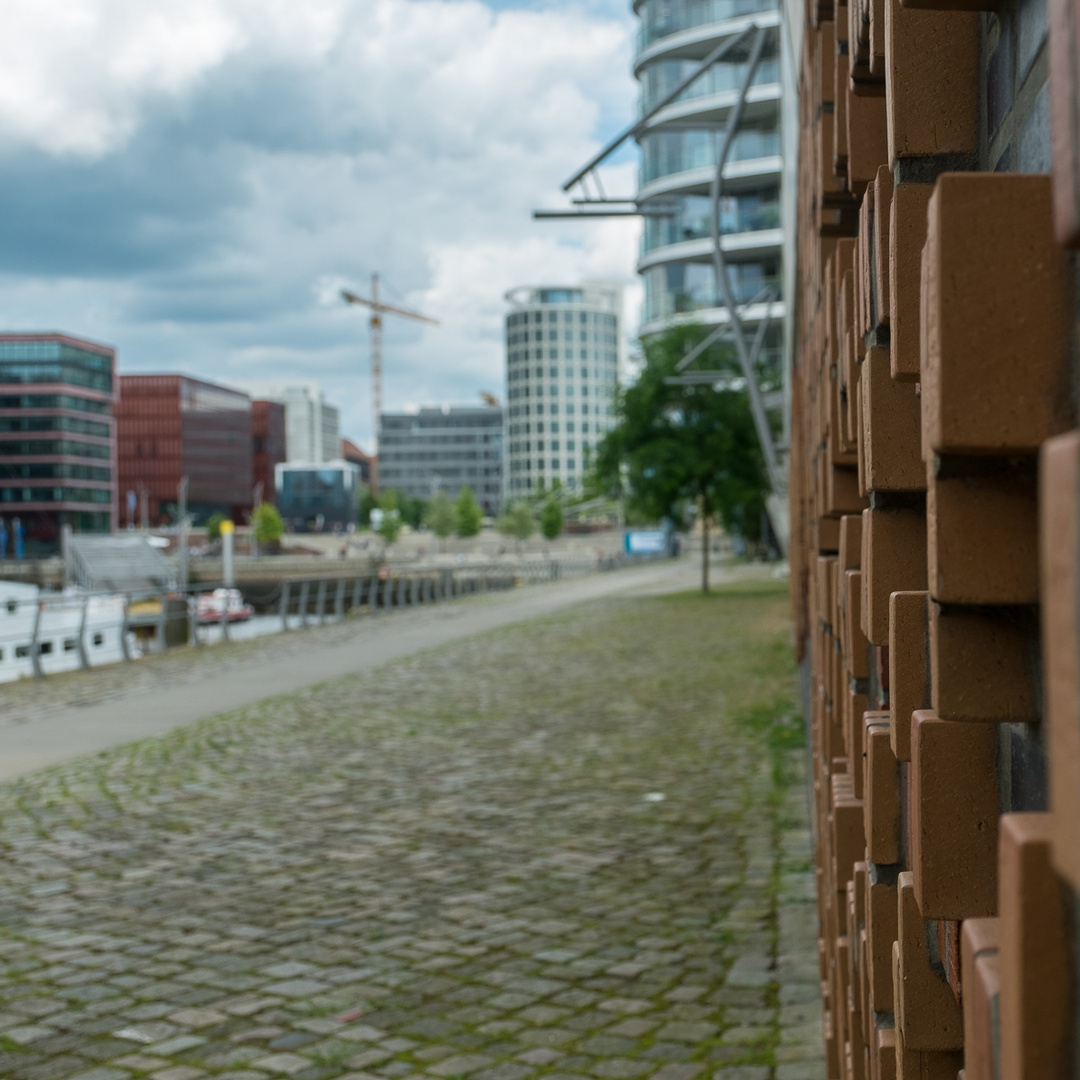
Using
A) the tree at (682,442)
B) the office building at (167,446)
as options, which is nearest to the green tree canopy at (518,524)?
the office building at (167,446)

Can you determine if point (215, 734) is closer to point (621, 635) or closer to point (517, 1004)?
point (517, 1004)

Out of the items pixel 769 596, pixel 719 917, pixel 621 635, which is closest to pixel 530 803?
pixel 719 917

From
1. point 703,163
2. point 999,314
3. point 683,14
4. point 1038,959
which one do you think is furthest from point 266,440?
point 1038,959

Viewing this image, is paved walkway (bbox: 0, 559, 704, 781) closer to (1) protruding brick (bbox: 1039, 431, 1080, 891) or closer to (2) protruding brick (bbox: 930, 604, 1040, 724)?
(2) protruding brick (bbox: 930, 604, 1040, 724)

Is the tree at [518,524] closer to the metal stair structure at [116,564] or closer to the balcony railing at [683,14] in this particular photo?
the metal stair structure at [116,564]

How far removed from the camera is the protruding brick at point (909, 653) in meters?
1.10

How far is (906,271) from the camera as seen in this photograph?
3.27 feet

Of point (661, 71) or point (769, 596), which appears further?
point (661, 71)

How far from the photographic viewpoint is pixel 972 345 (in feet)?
2.16

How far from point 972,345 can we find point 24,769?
10278 mm

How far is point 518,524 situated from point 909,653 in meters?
119

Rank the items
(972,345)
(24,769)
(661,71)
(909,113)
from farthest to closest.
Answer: (661,71) → (24,769) → (909,113) → (972,345)

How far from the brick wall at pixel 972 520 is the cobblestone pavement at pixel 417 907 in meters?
2.84

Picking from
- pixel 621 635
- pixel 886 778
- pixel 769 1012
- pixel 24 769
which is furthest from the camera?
pixel 621 635
